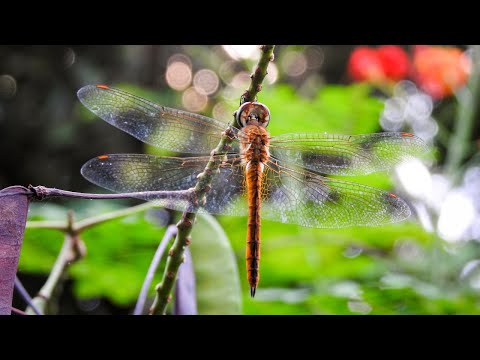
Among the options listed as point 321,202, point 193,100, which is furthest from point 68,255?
point 193,100

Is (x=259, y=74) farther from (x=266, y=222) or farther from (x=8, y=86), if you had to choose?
(x=8, y=86)

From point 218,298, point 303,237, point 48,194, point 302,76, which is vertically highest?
point 302,76

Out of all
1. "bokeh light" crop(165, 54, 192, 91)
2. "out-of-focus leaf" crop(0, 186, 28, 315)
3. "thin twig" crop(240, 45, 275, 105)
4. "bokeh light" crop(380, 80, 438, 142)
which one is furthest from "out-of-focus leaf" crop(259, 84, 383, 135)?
"bokeh light" crop(165, 54, 192, 91)

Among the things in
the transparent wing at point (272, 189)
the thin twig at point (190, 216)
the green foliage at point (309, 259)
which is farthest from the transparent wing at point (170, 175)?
the green foliage at point (309, 259)

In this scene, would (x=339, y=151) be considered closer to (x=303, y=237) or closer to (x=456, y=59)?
(x=303, y=237)

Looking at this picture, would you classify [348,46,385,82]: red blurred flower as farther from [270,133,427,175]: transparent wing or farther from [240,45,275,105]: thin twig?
[240,45,275,105]: thin twig

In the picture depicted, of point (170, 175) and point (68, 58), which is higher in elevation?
point (68, 58)
